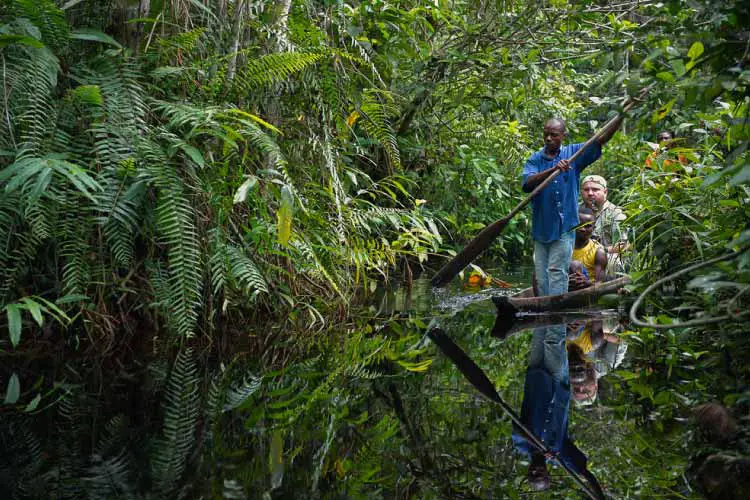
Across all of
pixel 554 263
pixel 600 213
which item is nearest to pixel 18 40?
pixel 554 263

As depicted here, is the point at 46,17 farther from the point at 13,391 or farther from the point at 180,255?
the point at 13,391

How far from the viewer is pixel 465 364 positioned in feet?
14.2

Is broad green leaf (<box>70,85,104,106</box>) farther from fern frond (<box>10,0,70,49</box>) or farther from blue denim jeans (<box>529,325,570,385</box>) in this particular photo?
blue denim jeans (<box>529,325,570,385</box>)

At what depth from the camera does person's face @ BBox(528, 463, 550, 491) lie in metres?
2.38

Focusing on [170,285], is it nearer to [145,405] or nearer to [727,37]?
[145,405]

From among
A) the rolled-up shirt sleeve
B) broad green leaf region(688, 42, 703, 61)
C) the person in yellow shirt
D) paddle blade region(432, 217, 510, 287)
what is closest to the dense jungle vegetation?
broad green leaf region(688, 42, 703, 61)

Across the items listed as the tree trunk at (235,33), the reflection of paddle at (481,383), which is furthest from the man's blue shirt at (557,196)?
the tree trunk at (235,33)

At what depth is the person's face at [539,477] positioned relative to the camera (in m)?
2.38

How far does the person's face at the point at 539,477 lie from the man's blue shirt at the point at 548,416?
9 cm

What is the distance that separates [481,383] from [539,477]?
1.37 meters

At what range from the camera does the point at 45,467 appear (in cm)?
250

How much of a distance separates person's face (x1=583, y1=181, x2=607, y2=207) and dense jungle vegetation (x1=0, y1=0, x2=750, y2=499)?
142 cm

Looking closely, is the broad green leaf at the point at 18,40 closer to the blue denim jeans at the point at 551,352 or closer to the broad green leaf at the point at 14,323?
the broad green leaf at the point at 14,323

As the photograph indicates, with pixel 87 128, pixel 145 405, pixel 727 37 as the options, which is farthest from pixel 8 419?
pixel 727 37
